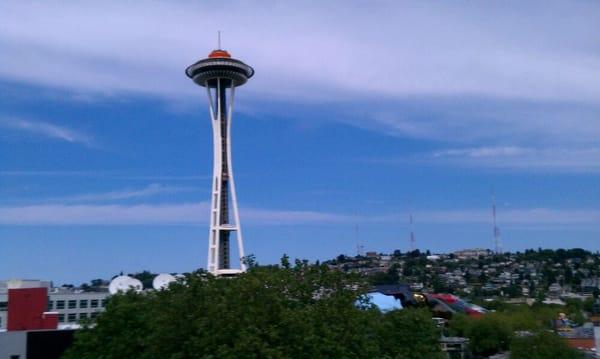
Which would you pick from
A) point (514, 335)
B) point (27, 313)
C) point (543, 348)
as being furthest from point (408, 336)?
point (514, 335)

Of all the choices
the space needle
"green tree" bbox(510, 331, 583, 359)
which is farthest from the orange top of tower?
"green tree" bbox(510, 331, 583, 359)

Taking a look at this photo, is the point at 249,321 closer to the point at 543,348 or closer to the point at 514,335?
the point at 543,348

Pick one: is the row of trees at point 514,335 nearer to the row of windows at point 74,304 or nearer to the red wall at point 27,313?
the red wall at point 27,313

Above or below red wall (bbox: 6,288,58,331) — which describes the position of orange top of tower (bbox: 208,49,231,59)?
above

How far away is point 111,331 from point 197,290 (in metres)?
5.30

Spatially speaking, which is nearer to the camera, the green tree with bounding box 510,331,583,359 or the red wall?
the red wall

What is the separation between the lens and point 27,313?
35.0 m

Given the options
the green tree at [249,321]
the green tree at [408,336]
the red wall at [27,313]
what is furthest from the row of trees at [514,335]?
the red wall at [27,313]

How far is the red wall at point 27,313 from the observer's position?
114 ft

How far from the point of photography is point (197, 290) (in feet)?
76.4

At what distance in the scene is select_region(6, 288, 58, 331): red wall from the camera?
34.8 m

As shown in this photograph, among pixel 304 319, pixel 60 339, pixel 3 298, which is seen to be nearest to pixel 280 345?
pixel 304 319

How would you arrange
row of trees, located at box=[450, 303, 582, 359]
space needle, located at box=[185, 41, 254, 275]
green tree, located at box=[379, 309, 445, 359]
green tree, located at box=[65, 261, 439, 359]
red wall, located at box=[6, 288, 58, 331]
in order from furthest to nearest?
space needle, located at box=[185, 41, 254, 275] < row of trees, located at box=[450, 303, 582, 359] < red wall, located at box=[6, 288, 58, 331] < green tree, located at box=[379, 309, 445, 359] < green tree, located at box=[65, 261, 439, 359]

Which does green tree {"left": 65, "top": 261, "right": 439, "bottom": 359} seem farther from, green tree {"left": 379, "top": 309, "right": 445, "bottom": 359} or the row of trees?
the row of trees
